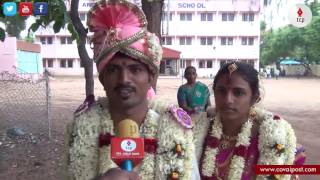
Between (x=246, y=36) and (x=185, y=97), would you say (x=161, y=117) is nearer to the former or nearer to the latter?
(x=185, y=97)

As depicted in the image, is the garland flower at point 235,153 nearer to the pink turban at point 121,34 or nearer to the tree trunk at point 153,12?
the pink turban at point 121,34

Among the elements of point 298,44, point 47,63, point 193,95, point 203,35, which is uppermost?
point 203,35

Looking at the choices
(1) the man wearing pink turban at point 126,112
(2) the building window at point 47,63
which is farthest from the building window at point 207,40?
(1) the man wearing pink turban at point 126,112

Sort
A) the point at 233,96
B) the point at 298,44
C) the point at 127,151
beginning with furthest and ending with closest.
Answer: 1. the point at 298,44
2. the point at 233,96
3. the point at 127,151

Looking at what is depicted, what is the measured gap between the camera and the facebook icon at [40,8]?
461cm

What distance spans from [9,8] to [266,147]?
348cm

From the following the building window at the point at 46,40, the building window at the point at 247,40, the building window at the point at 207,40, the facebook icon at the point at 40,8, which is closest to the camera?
→ the facebook icon at the point at 40,8

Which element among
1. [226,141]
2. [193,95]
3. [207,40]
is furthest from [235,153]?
[207,40]

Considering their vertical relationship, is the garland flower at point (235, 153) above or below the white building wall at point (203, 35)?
below

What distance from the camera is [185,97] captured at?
21.7 ft

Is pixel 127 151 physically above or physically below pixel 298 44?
below

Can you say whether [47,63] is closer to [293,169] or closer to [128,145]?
[293,169]

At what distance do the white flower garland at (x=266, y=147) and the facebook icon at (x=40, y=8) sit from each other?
9.45 ft

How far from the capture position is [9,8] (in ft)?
15.5
